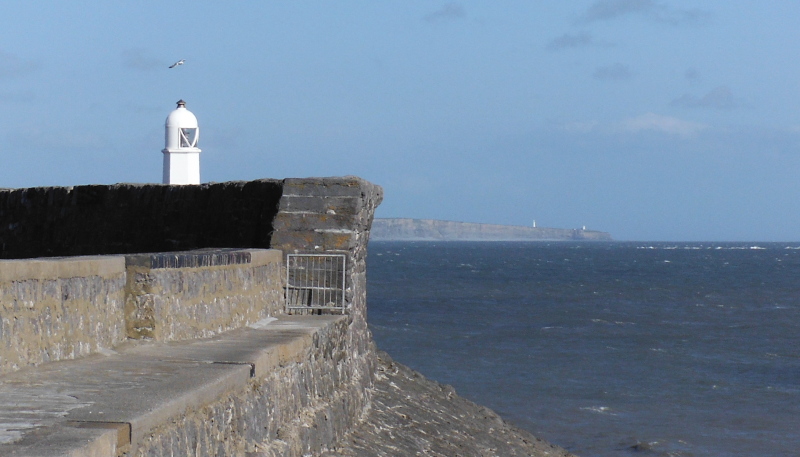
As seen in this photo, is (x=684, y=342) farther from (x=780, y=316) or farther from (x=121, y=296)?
(x=121, y=296)

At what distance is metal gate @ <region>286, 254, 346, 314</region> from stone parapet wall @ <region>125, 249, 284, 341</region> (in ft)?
1.15

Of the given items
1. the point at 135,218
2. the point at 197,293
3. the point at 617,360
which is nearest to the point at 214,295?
the point at 197,293

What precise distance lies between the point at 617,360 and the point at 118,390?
72.9 ft

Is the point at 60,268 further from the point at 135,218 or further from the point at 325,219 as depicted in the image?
the point at 135,218

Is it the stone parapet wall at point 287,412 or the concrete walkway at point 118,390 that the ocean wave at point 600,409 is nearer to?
the stone parapet wall at point 287,412

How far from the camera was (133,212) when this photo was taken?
34.2 ft

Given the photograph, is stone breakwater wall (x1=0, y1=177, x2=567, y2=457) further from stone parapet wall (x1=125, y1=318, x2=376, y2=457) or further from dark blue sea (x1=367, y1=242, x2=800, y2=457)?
dark blue sea (x1=367, y1=242, x2=800, y2=457)

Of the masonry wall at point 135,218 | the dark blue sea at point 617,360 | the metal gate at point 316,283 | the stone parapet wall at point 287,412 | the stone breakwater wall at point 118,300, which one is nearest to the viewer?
the stone parapet wall at point 287,412

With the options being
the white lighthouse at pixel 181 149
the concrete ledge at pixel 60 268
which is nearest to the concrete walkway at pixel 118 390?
the concrete ledge at pixel 60 268

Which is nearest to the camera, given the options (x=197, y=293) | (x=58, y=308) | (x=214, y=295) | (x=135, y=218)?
(x=58, y=308)

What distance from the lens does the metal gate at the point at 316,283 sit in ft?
27.2

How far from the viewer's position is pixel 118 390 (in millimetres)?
4043

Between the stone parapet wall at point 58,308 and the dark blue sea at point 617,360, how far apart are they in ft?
35.2

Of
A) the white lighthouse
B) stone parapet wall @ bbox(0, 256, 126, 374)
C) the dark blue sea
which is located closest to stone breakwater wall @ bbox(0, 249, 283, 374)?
stone parapet wall @ bbox(0, 256, 126, 374)
